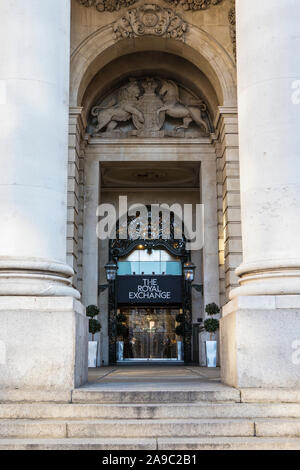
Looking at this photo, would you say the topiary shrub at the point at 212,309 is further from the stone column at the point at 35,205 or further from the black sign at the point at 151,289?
the stone column at the point at 35,205

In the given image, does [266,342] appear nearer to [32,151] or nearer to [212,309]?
[32,151]

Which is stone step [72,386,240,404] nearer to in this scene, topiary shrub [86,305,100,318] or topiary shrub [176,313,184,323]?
topiary shrub [86,305,100,318]

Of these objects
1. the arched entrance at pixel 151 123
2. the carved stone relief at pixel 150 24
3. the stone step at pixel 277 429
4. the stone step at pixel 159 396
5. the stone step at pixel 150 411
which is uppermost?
the carved stone relief at pixel 150 24

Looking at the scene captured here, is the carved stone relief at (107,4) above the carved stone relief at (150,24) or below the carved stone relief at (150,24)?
above

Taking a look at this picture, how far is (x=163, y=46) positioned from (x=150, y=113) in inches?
119

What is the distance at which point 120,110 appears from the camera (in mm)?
26375

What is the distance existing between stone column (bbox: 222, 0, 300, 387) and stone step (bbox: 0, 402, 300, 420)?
1013 millimetres

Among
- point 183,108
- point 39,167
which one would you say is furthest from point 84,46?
point 39,167

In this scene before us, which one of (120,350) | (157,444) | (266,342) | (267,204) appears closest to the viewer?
(157,444)

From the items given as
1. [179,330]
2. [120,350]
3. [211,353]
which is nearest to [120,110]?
[211,353]

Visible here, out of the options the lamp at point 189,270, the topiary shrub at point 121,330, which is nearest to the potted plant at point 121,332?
the topiary shrub at point 121,330

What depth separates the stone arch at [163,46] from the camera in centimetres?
2338

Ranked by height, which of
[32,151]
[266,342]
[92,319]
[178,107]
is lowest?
[266,342]

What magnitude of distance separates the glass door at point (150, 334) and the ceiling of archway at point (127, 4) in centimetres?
1425
